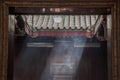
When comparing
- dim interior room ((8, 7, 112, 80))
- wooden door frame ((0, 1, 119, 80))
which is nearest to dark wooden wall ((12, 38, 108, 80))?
dim interior room ((8, 7, 112, 80))

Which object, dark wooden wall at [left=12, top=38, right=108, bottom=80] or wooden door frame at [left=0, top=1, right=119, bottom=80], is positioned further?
dark wooden wall at [left=12, top=38, right=108, bottom=80]

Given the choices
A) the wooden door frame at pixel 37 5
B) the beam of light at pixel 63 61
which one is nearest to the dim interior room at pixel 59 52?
the beam of light at pixel 63 61

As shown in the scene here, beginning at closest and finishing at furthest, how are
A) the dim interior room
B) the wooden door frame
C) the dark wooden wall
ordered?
the wooden door frame < the dim interior room < the dark wooden wall

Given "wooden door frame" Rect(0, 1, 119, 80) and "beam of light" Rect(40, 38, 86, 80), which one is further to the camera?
"beam of light" Rect(40, 38, 86, 80)

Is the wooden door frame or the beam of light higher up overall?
the wooden door frame

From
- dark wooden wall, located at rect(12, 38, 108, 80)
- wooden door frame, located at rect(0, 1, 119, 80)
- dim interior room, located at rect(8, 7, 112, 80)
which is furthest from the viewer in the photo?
dark wooden wall, located at rect(12, 38, 108, 80)

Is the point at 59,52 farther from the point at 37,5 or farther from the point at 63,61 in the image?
the point at 37,5

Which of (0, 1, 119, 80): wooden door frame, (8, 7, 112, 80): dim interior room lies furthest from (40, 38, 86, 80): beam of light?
(0, 1, 119, 80): wooden door frame

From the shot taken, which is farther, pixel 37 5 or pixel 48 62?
pixel 48 62

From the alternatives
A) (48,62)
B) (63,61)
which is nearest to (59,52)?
(63,61)

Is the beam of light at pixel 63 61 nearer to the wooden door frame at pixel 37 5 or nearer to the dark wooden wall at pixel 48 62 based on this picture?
the dark wooden wall at pixel 48 62

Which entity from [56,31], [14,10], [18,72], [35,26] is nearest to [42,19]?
[35,26]

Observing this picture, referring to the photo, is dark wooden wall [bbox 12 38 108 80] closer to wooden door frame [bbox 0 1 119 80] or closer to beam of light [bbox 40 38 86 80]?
beam of light [bbox 40 38 86 80]

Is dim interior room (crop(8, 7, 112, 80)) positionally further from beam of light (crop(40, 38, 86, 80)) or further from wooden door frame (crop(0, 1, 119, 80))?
wooden door frame (crop(0, 1, 119, 80))
